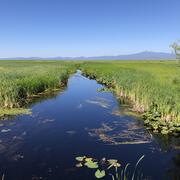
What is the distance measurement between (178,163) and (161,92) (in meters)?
8.37

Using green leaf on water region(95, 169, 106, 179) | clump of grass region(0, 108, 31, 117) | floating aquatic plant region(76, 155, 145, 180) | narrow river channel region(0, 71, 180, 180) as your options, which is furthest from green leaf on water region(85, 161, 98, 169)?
clump of grass region(0, 108, 31, 117)

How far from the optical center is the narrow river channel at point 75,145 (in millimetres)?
10398

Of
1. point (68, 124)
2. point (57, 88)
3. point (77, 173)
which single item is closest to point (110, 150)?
point (77, 173)

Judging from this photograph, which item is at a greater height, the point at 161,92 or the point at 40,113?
the point at 161,92

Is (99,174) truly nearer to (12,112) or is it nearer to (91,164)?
(91,164)

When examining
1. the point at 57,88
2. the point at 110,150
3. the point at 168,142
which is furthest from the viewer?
the point at 57,88

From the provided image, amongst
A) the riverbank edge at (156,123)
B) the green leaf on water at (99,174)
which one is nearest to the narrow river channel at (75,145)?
the green leaf on water at (99,174)

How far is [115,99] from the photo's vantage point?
2658 centimetres

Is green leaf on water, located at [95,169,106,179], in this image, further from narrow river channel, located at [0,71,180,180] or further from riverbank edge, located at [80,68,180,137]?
riverbank edge, located at [80,68,180,137]

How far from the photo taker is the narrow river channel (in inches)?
409

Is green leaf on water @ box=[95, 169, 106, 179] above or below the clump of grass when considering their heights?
below

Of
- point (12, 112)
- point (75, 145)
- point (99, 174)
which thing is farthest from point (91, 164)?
point (12, 112)

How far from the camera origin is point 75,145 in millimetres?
13305

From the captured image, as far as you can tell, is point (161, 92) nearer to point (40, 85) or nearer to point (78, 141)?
point (78, 141)
